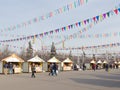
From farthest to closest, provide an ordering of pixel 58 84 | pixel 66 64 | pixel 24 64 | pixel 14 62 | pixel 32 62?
1. pixel 66 64
2. pixel 32 62
3. pixel 24 64
4. pixel 14 62
5. pixel 58 84

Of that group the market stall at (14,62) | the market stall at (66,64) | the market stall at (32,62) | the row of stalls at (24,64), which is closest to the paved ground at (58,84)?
the market stall at (14,62)

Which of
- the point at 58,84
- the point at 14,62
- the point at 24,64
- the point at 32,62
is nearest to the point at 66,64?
the point at 32,62

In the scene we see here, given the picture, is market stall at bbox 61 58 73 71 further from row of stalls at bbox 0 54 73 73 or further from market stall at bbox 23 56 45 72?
market stall at bbox 23 56 45 72

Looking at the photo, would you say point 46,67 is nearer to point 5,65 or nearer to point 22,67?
point 22,67

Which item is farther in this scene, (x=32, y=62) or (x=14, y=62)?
(x=32, y=62)

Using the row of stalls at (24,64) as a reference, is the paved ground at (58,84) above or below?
below

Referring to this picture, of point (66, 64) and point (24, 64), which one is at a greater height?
point (24, 64)

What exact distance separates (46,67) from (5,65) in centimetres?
1343

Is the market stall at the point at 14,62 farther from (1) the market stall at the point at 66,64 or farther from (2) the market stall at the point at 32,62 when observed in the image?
(1) the market stall at the point at 66,64

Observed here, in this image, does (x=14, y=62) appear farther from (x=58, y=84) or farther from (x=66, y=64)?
(x=58, y=84)

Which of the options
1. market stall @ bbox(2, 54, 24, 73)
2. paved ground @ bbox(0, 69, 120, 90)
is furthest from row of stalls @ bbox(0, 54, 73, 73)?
paved ground @ bbox(0, 69, 120, 90)

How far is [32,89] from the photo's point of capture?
1536 centimetres

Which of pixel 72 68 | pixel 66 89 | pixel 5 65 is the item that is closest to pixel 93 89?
pixel 66 89

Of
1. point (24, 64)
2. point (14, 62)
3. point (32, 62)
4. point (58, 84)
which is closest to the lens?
point (58, 84)
